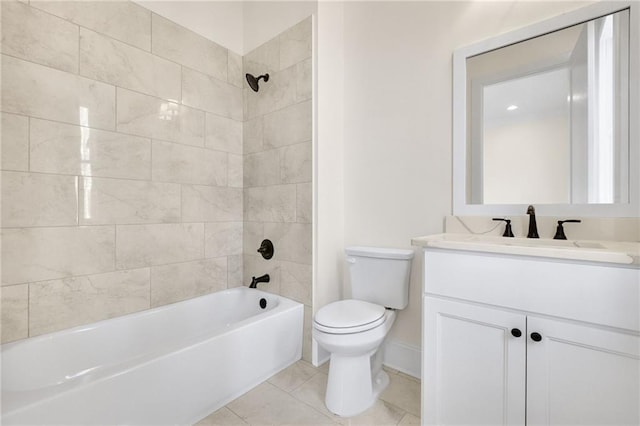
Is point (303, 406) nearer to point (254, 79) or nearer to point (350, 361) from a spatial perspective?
point (350, 361)

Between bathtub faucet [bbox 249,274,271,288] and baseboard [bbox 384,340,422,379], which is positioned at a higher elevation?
bathtub faucet [bbox 249,274,271,288]

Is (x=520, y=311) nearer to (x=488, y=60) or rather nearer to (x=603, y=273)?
(x=603, y=273)

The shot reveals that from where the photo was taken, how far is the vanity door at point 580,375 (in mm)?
896

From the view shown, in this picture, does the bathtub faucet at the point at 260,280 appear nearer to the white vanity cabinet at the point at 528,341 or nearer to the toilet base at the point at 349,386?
the toilet base at the point at 349,386

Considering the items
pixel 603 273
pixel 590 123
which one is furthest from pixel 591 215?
pixel 603 273

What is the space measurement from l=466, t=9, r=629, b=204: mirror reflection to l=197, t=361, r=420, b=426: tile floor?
116 centimetres

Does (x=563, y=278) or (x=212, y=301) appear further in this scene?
(x=212, y=301)

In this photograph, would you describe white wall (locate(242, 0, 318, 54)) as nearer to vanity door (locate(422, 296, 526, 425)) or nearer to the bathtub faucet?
the bathtub faucet

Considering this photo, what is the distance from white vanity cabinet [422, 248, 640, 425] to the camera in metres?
0.91

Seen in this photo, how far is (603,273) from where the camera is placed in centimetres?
92

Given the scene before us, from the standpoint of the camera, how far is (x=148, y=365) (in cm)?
125

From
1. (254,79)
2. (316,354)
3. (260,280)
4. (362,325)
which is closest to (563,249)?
(362,325)

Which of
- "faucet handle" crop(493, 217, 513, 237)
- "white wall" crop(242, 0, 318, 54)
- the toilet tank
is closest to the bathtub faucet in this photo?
the toilet tank

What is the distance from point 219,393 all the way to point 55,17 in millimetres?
2156
